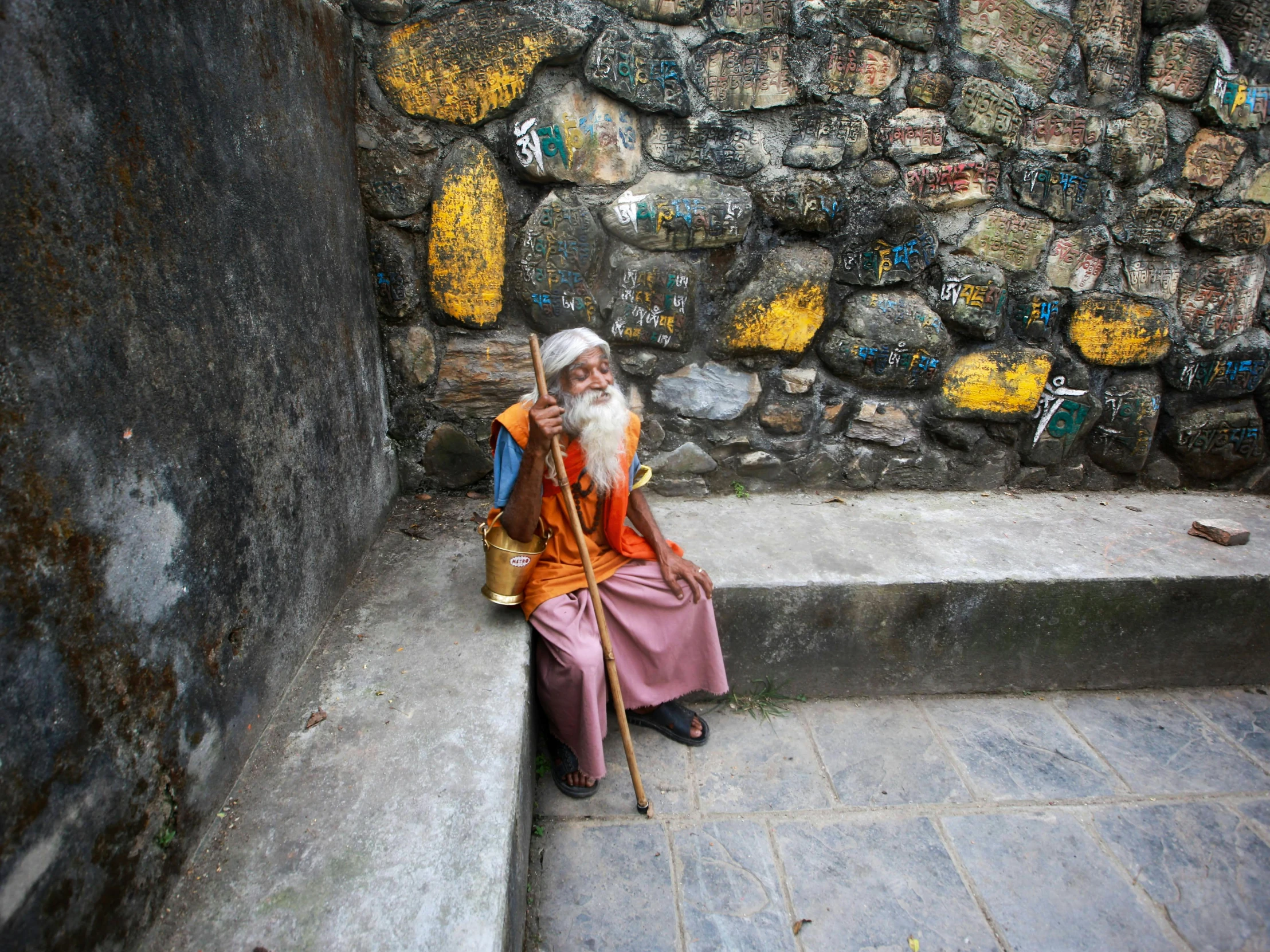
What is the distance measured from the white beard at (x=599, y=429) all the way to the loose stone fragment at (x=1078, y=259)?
2.20 meters

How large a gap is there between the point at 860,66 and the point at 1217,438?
8.15ft

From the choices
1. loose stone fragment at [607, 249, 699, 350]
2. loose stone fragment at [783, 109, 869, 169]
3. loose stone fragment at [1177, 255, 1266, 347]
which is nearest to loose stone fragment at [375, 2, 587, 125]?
loose stone fragment at [607, 249, 699, 350]

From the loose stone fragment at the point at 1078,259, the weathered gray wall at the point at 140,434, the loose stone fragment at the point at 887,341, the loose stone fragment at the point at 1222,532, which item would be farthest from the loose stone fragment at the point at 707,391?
the loose stone fragment at the point at 1222,532

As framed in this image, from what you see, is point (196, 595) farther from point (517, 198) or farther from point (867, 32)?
point (867, 32)

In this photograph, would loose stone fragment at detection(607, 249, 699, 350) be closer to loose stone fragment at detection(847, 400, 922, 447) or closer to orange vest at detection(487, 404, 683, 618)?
orange vest at detection(487, 404, 683, 618)

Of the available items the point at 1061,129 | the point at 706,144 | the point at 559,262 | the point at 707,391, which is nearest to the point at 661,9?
the point at 706,144

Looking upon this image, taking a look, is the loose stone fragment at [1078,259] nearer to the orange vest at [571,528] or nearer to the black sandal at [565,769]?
the orange vest at [571,528]

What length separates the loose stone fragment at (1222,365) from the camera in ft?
10.6

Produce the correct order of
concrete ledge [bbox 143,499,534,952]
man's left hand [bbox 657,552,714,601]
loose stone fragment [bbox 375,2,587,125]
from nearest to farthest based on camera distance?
concrete ledge [bbox 143,499,534,952] → man's left hand [bbox 657,552,714,601] → loose stone fragment [bbox 375,2,587,125]

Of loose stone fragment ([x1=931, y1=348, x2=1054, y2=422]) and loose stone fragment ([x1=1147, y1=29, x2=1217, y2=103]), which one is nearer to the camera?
loose stone fragment ([x1=1147, y1=29, x2=1217, y2=103])

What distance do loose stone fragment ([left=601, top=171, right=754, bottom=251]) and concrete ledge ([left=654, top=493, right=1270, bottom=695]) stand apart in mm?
1231

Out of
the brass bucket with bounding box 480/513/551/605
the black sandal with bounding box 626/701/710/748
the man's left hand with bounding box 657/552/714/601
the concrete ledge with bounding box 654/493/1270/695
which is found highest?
the brass bucket with bounding box 480/513/551/605

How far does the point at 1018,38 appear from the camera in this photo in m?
2.79

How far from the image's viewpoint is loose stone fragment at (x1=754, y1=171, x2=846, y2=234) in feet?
9.33
